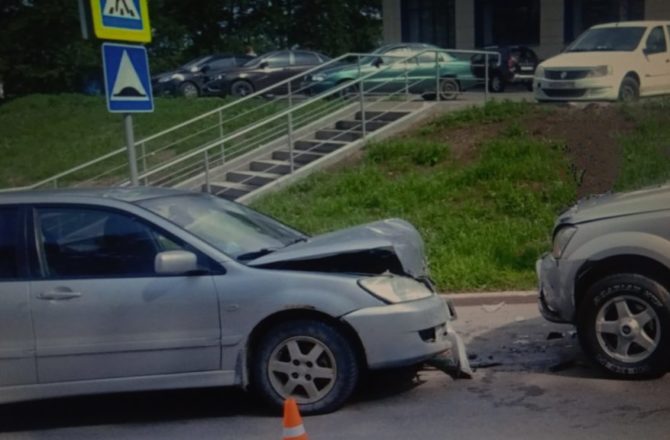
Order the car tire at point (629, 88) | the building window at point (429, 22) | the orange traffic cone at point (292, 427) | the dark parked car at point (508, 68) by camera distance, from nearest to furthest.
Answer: the orange traffic cone at point (292, 427)
the car tire at point (629, 88)
the dark parked car at point (508, 68)
the building window at point (429, 22)

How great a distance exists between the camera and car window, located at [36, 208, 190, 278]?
232 inches

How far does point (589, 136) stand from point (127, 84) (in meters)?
7.19

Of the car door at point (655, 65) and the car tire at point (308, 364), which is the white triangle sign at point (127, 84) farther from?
the car door at point (655, 65)

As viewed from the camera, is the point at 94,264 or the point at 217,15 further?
the point at 217,15

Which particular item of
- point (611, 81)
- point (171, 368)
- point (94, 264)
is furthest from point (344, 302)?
point (611, 81)

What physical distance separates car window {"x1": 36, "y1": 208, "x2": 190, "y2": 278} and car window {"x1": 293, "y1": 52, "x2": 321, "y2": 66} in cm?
2240

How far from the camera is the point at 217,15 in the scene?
162 ft

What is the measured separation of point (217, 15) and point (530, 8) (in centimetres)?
2136

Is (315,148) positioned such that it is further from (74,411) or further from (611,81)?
(74,411)

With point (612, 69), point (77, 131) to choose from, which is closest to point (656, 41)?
point (612, 69)

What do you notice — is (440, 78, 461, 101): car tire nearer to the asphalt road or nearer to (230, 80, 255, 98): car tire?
(230, 80, 255, 98): car tire

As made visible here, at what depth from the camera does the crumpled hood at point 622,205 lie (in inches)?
251

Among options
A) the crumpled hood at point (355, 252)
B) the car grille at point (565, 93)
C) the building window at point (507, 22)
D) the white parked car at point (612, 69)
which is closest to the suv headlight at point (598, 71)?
the white parked car at point (612, 69)

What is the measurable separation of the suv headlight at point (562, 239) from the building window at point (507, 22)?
2719 cm
